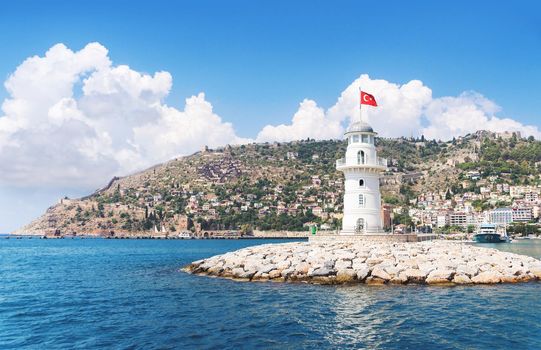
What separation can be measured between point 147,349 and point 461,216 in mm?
147019

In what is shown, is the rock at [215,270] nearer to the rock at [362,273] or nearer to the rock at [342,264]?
the rock at [342,264]

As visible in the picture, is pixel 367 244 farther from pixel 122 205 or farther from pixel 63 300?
pixel 122 205

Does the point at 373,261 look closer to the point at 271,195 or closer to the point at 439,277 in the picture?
the point at 439,277

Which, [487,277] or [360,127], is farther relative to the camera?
[360,127]

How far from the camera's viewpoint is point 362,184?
98.4 ft

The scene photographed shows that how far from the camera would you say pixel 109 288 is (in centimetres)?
2536

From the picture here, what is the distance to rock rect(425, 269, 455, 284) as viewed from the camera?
2211 cm

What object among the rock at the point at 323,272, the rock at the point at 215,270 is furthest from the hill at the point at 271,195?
the rock at the point at 323,272

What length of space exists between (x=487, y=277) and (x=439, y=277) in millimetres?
2576

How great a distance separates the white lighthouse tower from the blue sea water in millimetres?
8568

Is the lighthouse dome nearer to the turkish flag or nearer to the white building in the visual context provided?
the turkish flag

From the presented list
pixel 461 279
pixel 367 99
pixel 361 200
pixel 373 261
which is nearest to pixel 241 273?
pixel 373 261

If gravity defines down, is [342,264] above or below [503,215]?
below

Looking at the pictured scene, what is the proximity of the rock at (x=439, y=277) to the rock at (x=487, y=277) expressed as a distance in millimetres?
1283
